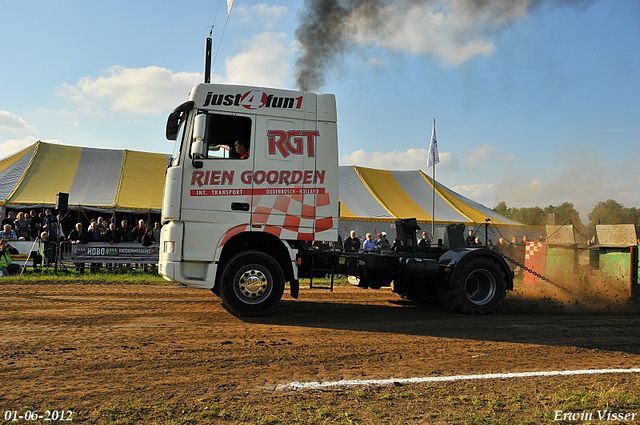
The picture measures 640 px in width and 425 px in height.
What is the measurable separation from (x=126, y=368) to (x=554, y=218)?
10528 millimetres

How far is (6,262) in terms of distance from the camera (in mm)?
12398

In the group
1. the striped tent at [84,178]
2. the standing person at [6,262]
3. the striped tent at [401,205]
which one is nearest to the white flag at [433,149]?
the striped tent at [401,205]

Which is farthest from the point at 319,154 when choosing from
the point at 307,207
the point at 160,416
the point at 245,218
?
the point at 160,416

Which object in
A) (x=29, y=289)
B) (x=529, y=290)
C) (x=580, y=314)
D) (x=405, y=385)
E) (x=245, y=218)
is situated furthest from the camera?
(x=529, y=290)

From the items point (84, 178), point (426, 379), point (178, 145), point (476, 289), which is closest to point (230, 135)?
point (178, 145)

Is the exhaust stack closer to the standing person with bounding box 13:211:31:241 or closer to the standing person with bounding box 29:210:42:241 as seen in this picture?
the standing person with bounding box 29:210:42:241

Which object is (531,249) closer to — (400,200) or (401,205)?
(401,205)

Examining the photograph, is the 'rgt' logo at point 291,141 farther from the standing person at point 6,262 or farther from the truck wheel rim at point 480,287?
the standing person at point 6,262

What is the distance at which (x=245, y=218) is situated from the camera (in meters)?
6.91

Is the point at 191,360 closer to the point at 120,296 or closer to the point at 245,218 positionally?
the point at 245,218

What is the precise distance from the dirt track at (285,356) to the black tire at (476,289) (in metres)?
0.28

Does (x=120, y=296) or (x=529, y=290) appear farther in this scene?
(x=529, y=290)

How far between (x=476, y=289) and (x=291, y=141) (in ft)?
14.4

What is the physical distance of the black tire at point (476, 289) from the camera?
8.02 meters
